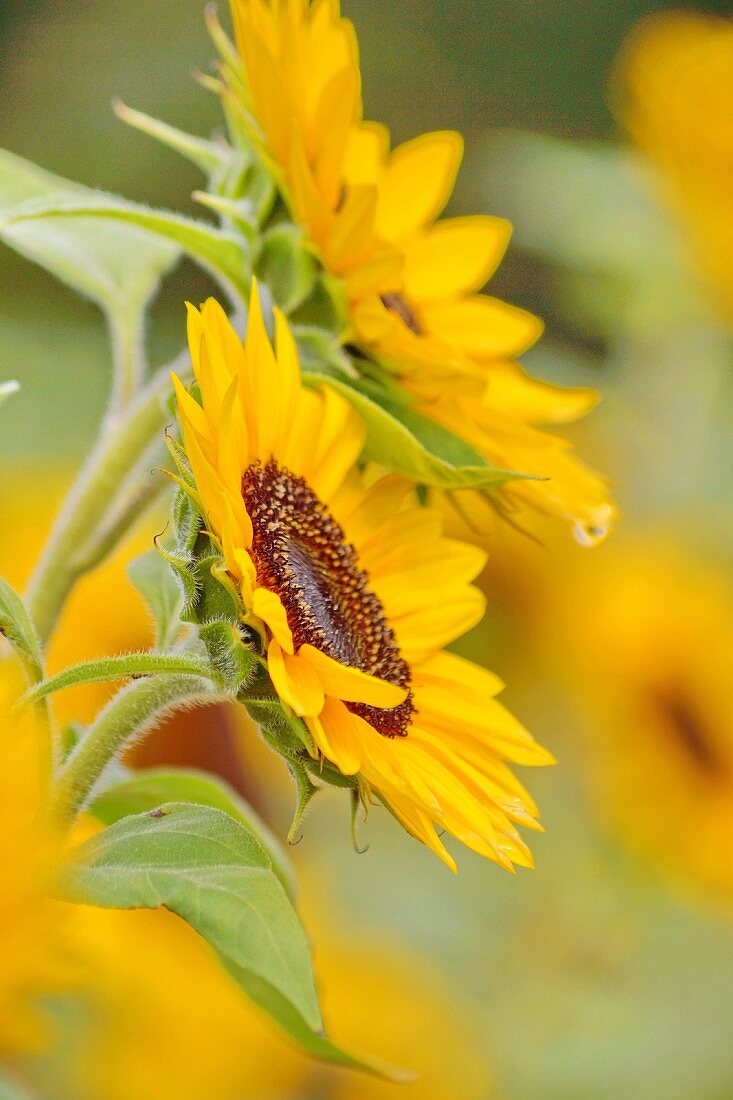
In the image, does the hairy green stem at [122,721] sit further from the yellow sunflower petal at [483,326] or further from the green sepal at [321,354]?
the yellow sunflower petal at [483,326]

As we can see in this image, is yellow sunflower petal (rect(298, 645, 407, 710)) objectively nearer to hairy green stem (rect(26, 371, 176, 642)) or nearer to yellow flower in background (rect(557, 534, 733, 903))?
hairy green stem (rect(26, 371, 176, 642))

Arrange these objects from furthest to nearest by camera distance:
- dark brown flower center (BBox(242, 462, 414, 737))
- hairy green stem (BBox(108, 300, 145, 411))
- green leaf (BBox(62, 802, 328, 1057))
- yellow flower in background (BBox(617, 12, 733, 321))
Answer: yellow flower in background (BBox(617, 12, 733, 321)) < hairy green stem (BBox(108, 300, 145, 411)) < dark brown flower center (BBox(242, 462, 414, 737)) < green leaf (BBox(62, 802, 328, 1057))

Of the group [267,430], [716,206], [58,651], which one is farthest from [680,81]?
[267,430]

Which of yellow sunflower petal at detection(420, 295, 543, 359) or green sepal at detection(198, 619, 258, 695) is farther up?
yellow sunflower petal at detection(420, 295, 543, 359)

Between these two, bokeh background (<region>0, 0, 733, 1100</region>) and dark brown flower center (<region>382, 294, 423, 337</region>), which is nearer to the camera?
dark brown flower center (<region>382, 294, 423, 337</region>)

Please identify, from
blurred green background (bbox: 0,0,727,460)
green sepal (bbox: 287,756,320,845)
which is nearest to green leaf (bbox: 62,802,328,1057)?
green sepal (bbox: 287,756,320,845)

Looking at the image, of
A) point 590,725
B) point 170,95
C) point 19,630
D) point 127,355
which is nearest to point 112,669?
point 19,630

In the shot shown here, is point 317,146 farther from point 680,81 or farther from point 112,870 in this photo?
point 680,81
